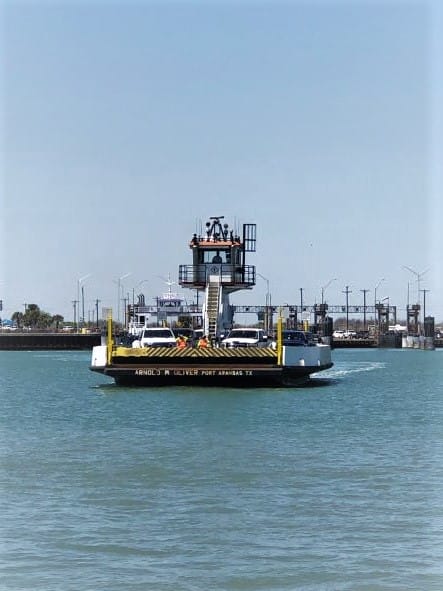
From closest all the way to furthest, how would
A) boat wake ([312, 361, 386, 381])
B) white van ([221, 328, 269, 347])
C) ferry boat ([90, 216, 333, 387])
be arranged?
ferry boat ([90, 216, 333, 387]) → white van ([221, 328, 269, 347]) → boat wake ([312, 361, 386, 381])

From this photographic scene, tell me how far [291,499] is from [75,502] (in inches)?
134

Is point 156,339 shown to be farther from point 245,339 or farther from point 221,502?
point 221,502

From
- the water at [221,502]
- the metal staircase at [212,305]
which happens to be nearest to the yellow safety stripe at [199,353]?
the water at [221,502]

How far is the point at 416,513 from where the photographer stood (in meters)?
17.5

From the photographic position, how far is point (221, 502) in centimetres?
1841

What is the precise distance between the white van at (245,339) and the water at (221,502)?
37.8 ft

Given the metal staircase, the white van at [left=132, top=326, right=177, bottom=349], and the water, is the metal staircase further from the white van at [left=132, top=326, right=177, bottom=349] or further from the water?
the water

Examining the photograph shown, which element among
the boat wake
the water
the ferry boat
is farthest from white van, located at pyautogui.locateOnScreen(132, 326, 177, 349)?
the water

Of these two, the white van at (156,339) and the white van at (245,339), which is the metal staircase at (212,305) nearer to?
the white van at (245,339)

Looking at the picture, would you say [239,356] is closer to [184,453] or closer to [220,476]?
[184,453]

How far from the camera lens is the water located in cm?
1408

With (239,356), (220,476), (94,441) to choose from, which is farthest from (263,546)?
(239,356)

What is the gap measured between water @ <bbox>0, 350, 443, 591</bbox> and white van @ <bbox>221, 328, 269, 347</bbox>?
11531mm

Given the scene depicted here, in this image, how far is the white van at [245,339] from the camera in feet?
153
